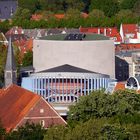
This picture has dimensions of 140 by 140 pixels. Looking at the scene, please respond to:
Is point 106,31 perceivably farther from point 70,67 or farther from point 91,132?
point 91,132

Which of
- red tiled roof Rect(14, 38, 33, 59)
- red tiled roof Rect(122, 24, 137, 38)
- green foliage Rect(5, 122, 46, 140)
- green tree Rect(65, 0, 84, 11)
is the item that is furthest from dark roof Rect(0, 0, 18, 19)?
green foliage Rect(5, 122, 46, 140)

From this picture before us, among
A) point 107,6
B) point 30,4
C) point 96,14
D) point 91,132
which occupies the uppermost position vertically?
point 91,132

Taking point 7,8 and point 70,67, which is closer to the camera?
point 70,67

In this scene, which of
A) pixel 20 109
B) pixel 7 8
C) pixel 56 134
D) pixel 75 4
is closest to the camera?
pixel 56 134

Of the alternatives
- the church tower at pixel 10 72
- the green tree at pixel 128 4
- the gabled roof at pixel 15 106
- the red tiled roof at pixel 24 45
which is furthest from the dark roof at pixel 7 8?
the gabled roof at pixel 15 106

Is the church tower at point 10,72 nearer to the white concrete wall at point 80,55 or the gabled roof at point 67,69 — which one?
the gabled roof at point 67,69

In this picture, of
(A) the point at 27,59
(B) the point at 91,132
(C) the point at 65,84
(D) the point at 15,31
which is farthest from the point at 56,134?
(D) the point at 15,31

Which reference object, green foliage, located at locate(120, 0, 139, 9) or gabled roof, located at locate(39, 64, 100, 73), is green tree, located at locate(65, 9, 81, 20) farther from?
gabled roof, located at locate(39, 64, 100, 73)
